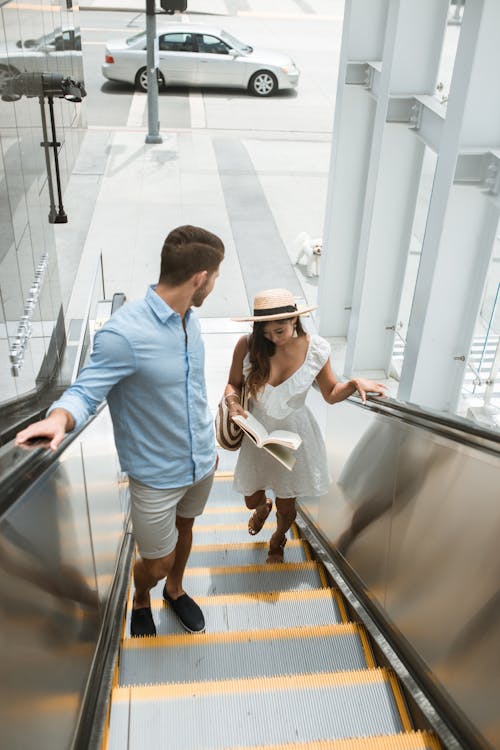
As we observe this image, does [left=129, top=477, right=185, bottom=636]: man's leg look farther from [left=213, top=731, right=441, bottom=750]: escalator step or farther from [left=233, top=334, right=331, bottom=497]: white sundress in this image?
[left=213, top=731, right=441, bottom=750]: escalator step

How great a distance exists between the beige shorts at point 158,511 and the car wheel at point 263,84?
15.7m

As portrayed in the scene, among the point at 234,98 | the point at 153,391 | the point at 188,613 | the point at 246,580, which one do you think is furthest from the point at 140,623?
the point at 234,98

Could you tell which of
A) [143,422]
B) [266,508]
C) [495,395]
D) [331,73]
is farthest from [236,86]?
[143,422]

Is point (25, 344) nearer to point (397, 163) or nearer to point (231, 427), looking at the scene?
point (231, 427)

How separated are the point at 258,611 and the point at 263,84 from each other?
52.2ft

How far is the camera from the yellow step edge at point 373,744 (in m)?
2.51

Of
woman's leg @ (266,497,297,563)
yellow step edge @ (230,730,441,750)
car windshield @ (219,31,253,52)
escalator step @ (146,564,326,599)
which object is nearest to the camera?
yellow step edge @ (230,730,441,750)

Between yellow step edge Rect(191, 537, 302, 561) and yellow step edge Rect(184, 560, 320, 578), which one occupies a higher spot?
yellow step edge Rect(184, 560, 320, 578)

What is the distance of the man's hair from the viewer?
279 centimetres

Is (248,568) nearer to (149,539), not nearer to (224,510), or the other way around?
(149,539)

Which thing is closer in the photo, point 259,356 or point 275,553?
point 259,356

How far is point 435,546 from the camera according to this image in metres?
2.94

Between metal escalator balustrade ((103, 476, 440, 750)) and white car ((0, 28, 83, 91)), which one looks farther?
white car ((0, 28, 83, 91))

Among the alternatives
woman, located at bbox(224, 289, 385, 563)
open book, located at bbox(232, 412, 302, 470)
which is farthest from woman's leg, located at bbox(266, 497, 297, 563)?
open book, located at bbox(232, 412, 302, 470)
